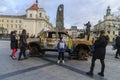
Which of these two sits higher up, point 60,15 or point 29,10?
point 29,10

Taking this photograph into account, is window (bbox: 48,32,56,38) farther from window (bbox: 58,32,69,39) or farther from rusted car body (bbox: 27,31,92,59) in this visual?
window (bbox: 58,32,69,39)

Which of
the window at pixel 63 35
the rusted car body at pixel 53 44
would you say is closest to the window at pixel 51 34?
the rusted car body at pixel 53 44

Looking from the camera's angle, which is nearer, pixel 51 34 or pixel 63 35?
pixel 63 35

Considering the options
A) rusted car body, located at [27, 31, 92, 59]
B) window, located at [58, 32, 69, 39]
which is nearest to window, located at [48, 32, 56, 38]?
rusted car body, located at [27, 31, 92, 59]

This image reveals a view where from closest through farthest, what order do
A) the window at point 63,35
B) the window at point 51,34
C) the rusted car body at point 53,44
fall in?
the rusted car body at point 53,44
the window at point 63,35
the window at point 51,34

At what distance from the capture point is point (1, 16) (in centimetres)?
16050

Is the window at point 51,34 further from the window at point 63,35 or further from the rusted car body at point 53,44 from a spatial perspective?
the window at point 63,35

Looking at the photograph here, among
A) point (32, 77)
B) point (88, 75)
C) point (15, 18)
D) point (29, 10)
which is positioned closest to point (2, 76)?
point (32, 77)

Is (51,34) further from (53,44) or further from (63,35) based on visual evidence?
(53,44)

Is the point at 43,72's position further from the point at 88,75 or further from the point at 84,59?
the point at 84,59

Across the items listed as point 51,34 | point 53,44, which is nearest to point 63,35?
point 51,34

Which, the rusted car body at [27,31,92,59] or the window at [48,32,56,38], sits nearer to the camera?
the rusted car body at [27,31,92,59]

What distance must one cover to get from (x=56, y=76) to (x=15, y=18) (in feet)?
491

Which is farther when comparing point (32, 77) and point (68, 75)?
point (68, 75)
